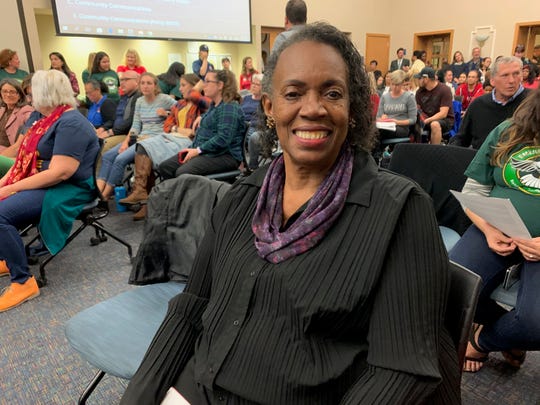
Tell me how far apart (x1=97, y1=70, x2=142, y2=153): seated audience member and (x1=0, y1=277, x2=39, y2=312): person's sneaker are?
2181 mm

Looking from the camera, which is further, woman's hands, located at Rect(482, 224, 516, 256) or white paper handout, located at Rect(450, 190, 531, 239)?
woman's hands, located at Rect(482, 224, 516, 256)

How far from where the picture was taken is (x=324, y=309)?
83 cm

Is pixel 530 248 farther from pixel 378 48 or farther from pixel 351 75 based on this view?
pixel 378 48

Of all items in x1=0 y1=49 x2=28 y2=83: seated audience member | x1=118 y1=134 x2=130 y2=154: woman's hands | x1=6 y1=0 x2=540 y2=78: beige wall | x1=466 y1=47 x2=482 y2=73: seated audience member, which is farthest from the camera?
x1=466 y1=47 x2=482 y2=73: seated audience member

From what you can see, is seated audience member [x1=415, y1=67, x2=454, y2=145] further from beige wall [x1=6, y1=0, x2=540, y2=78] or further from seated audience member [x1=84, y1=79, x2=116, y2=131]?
seated audience member [x1=84, y1=79, x2=116, y2=131]

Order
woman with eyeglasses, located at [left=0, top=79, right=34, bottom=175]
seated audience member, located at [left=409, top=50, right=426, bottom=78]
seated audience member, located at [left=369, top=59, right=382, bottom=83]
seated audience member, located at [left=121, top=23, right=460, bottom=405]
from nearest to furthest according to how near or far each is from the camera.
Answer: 1. seated audience member, located at [left=121, top=23, right=460, bottom=405]
2. woman with eyeglasses, located at [left=0, top=79, right=34, bottom=175]
3. seated audience member, located at [left=409, top=50, right=426, bottom=78]
4. seated audience member, located at [left=369, top=59, right=382, bottom=83]

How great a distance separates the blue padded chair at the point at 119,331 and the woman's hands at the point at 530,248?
1327 millimetres

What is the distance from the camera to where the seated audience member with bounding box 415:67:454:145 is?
16.0ft

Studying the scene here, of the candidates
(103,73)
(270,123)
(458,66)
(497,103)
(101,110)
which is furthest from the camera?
(458,66)

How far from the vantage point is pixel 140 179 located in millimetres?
3555

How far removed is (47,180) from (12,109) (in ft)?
6.68

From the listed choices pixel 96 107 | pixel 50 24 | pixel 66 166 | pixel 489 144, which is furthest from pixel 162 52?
pixel 489 144

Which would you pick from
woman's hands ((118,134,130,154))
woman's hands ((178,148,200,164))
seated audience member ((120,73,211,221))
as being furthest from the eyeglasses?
woman's hands ((178,148,200,164))

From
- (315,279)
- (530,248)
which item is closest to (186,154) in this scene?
(530,248)
